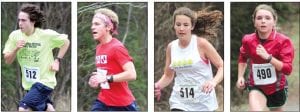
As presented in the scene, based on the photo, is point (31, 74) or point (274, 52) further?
point (31, 74)

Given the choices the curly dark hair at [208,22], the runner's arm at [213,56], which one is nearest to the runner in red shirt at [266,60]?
the runner's arm at [213,56]

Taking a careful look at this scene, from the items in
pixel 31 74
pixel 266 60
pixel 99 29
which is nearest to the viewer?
pixel 266 60

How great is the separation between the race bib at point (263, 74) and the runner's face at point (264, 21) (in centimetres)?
39

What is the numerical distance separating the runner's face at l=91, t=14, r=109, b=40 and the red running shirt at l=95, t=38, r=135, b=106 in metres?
0.11

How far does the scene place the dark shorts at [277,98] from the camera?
7.77 metres

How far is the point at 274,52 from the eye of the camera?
7.71 meters

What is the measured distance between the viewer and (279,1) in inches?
306

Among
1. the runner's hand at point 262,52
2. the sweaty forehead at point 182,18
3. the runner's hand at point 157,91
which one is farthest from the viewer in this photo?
the runner's hand at point 157,91

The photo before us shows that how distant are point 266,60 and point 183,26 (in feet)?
3.19

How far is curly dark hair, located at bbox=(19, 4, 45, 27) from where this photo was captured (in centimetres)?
788

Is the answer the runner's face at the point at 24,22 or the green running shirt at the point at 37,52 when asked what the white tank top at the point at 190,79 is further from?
the runner's face at the point at 24,22

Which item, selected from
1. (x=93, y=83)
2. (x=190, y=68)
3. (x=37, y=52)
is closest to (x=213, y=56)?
(x=190, y=68)

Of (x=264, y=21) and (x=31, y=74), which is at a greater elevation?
(x=264, y=21)

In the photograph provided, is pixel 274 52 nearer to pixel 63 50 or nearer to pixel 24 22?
pixel 63 50
